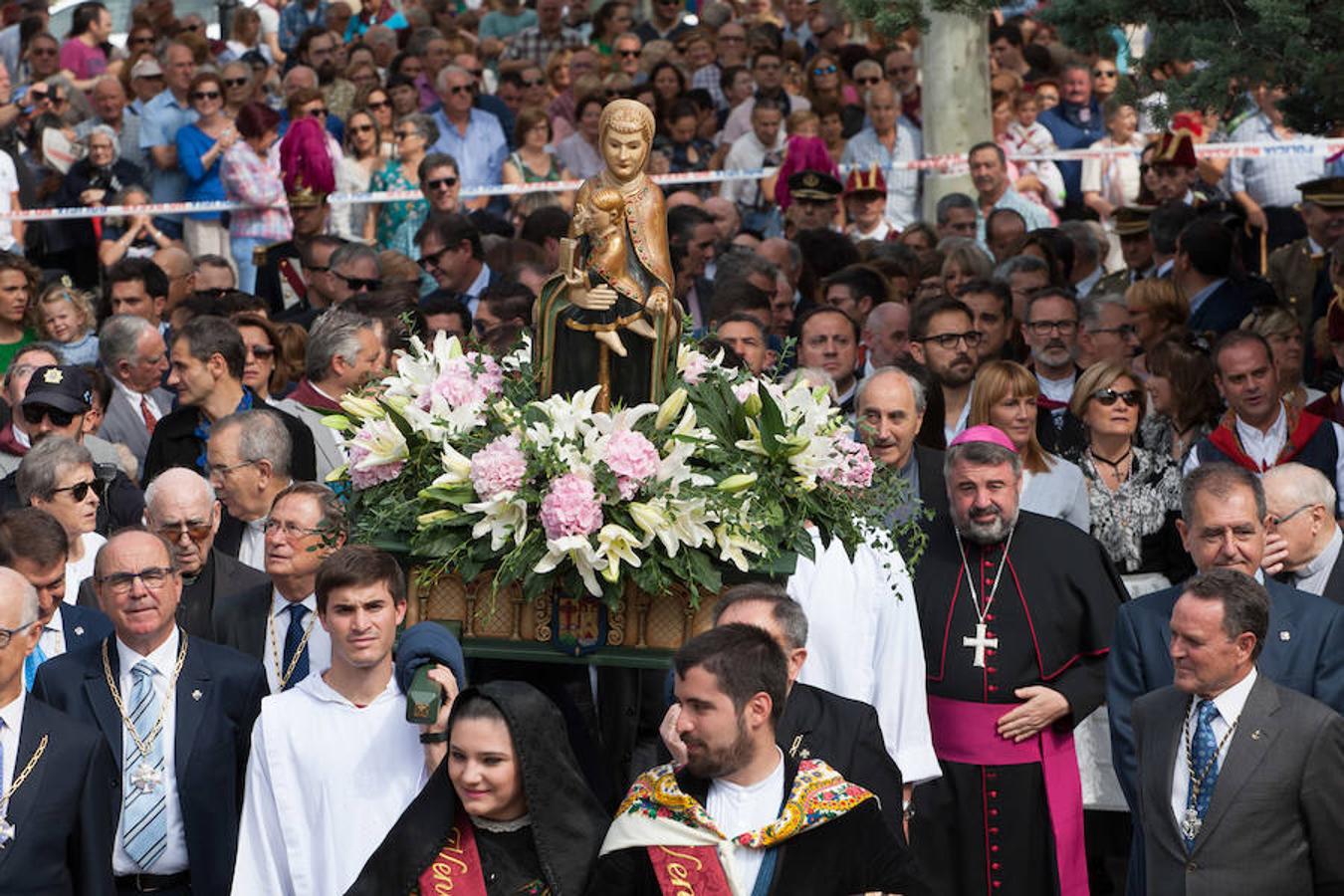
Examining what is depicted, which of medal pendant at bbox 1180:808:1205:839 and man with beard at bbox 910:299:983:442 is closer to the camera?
medal pendant at bbox 1180:808:1205:839

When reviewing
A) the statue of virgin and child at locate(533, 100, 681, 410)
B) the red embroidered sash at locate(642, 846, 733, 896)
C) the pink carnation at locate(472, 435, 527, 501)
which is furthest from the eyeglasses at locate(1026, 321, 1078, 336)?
the red embroidered sash at locate(642, 846, 733, 896)

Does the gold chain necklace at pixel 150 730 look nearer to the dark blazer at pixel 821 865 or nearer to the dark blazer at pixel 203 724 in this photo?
the dark blazer at pixel 203 724

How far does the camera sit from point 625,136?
6.75m

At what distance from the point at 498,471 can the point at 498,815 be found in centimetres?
110

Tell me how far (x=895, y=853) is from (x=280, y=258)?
951cm

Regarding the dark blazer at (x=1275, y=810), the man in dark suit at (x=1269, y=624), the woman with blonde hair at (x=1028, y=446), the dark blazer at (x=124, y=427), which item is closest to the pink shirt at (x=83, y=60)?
the dark blazer at (x=124, y=427)

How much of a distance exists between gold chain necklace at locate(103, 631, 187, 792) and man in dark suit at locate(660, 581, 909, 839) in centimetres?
179

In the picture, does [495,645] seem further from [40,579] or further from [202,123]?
[202,123]

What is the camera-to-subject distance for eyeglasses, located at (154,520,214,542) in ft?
26.9

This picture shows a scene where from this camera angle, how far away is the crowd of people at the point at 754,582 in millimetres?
5738

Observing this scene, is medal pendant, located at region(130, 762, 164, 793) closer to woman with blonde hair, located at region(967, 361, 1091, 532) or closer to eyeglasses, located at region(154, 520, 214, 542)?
eyeglasses, located at region(154, 520, 214, 542)

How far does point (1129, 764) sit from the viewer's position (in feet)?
24.7

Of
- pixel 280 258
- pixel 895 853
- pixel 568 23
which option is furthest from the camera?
pixel 568 23

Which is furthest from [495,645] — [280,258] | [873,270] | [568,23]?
[568,23]
